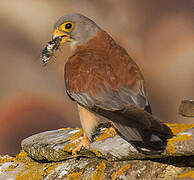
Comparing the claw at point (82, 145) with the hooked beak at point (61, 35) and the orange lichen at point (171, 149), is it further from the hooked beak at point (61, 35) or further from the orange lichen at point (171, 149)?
the hooked beak at point (61, 35)

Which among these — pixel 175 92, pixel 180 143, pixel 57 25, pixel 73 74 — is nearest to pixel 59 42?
pixel 57 25

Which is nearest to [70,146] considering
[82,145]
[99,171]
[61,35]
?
[82,145]

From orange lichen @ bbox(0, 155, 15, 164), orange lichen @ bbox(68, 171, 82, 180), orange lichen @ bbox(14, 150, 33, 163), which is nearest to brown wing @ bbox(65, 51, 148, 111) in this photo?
orange lichen @ bbox(68, 171, 82, 180)

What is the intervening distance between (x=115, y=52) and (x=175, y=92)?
2948 millimetres

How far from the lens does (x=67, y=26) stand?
12.7 ft

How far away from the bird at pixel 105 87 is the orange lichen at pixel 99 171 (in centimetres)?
28

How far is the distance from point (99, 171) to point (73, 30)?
4.91ft

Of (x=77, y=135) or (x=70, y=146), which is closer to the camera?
(x=70, y=146)

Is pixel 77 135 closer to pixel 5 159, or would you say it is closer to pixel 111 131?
pixel 111 131

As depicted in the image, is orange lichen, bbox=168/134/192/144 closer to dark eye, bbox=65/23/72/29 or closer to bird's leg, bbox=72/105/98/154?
bird's leg, bbox=72/105/98/154

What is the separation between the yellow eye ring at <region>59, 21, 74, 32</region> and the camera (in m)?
3.88

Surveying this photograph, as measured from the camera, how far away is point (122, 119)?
109 inches

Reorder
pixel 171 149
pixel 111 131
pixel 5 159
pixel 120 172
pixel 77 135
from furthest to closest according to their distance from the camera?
1. pixel 5 159
2. pixel 77 135
3. pixel 111 131
4. pixel 120 172
5. pixel 171 149

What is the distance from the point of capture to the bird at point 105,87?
2666 mm
